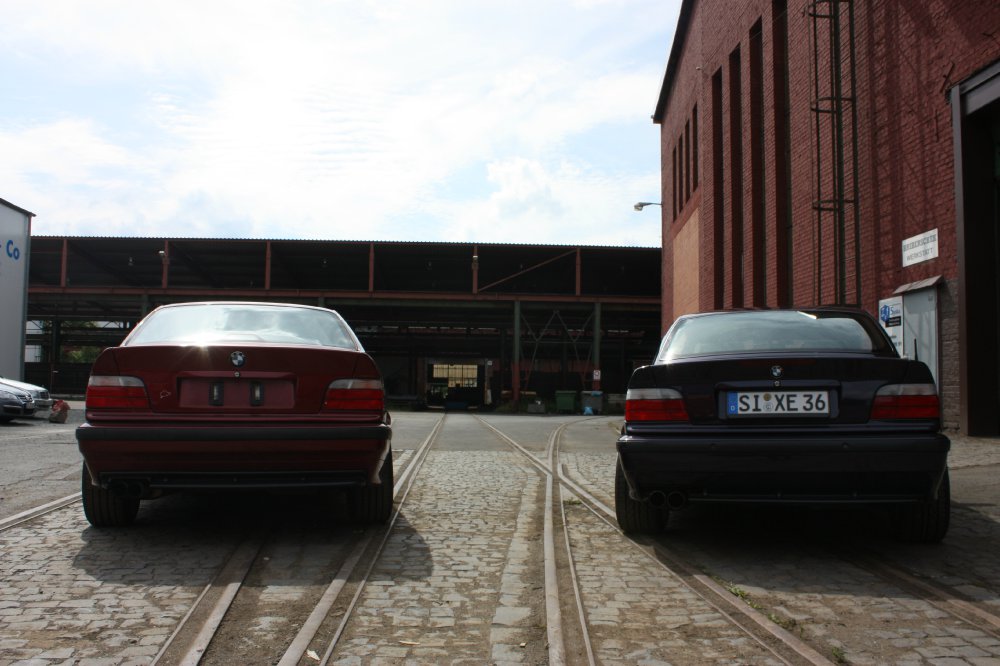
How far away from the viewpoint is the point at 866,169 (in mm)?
13883

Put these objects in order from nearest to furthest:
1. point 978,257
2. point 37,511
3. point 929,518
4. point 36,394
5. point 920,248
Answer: point 929,518 < point 37,511 < point 978,257 < point 920,248 < point 36,394

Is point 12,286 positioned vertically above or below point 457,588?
above

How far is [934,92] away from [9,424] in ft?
55.7

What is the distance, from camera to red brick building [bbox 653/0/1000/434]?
1103 cm

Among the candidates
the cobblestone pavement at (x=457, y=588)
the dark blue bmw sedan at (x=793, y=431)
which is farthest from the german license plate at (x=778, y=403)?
the cobblestone pavement at (x=457, y=588)

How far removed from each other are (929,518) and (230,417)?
12.4 ft

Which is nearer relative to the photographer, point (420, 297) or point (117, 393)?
point (117, 393)

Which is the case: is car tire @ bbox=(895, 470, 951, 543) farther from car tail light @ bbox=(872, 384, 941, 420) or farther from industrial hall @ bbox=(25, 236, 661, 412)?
Result: industrial hall @ bbox=(25, 236, 661, 412)

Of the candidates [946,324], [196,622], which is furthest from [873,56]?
[196,622]

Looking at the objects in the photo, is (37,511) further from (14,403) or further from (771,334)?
(14,403)

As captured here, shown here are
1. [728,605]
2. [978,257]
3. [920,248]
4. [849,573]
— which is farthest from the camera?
[920,248]

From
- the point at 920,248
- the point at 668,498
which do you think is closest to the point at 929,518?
the point at 668,498

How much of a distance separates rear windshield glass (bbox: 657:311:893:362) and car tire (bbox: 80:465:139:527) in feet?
10.8

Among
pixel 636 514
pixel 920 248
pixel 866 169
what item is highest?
pixel 866 169
